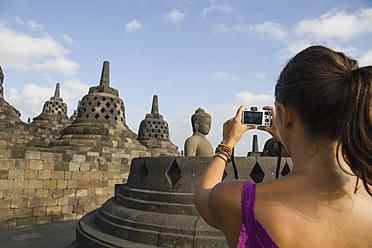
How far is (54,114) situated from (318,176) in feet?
70.5

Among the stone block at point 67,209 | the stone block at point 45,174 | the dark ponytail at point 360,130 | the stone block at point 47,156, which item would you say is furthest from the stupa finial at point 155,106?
the dark ponytail at point 360,130

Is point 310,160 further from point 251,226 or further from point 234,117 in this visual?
point 234,117

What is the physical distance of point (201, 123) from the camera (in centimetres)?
525

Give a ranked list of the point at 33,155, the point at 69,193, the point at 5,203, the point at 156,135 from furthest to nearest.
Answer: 1. the point at 156,135
2. the point at 69,193
3. the point at 33,155
4. the point at 5,203

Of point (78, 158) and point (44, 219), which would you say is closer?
point (44, 219)

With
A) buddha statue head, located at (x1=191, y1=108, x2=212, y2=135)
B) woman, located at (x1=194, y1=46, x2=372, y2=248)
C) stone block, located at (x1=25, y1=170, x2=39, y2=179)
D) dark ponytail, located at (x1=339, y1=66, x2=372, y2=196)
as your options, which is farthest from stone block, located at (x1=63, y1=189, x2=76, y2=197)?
dark ponytail, located at (x1=339, y1=66, x2=372, y2=196)

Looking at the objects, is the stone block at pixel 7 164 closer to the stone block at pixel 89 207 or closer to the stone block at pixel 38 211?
the stone block at pixel 38 211

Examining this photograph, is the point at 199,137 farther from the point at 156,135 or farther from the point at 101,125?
the point at 156,135

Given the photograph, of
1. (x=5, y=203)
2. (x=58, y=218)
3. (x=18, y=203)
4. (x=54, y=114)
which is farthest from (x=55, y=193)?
(x=54, y=114)

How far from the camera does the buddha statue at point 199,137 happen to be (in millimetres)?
4918

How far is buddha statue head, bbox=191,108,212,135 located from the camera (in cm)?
525

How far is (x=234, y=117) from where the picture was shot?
3.82 ft

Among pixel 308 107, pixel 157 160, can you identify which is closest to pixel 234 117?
pixel 308 107

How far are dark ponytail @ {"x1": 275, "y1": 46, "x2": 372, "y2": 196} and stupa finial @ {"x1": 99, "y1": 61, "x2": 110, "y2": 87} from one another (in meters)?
12.6
